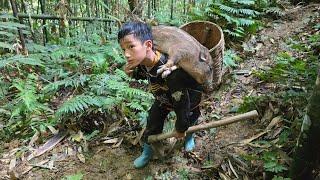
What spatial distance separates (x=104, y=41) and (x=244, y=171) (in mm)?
2681

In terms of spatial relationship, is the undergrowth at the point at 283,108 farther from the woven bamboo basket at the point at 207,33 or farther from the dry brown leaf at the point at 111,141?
the dry brown leaf at the point at 111,141

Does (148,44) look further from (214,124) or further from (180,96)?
(214,124)

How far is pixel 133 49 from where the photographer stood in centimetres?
223

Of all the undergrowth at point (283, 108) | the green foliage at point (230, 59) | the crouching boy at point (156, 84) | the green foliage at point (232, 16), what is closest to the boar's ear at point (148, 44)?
the crouching boy at point (156, 84)

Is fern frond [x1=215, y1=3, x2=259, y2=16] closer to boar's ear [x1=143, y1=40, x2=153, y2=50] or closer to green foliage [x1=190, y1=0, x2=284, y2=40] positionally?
green foliage [x1=190, y1=0, x2=284, y2=40]

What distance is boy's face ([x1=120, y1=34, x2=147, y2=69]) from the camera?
7.29ft

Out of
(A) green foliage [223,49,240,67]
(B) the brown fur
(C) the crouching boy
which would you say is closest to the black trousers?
(C) the crouching boy

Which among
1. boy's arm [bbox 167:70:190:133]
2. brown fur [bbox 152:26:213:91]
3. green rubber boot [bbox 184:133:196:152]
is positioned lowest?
green rubber boot [bbox 184:133:196:152]

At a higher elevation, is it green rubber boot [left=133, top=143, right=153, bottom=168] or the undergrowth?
the undergrowth

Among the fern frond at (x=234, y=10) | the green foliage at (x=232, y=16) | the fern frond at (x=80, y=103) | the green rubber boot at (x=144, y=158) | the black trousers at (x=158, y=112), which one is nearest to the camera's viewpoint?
the black trousers at (x=158, y=112)

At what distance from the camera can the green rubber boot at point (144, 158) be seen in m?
3.01

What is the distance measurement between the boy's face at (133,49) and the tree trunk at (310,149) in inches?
41.2

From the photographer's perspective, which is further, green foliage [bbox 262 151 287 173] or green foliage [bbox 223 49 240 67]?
green foliage [bbox 223 49 240 67]

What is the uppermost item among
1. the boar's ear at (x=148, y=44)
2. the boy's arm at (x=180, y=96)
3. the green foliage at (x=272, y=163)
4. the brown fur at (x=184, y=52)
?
the boar's ear at (x=148, y=44)
